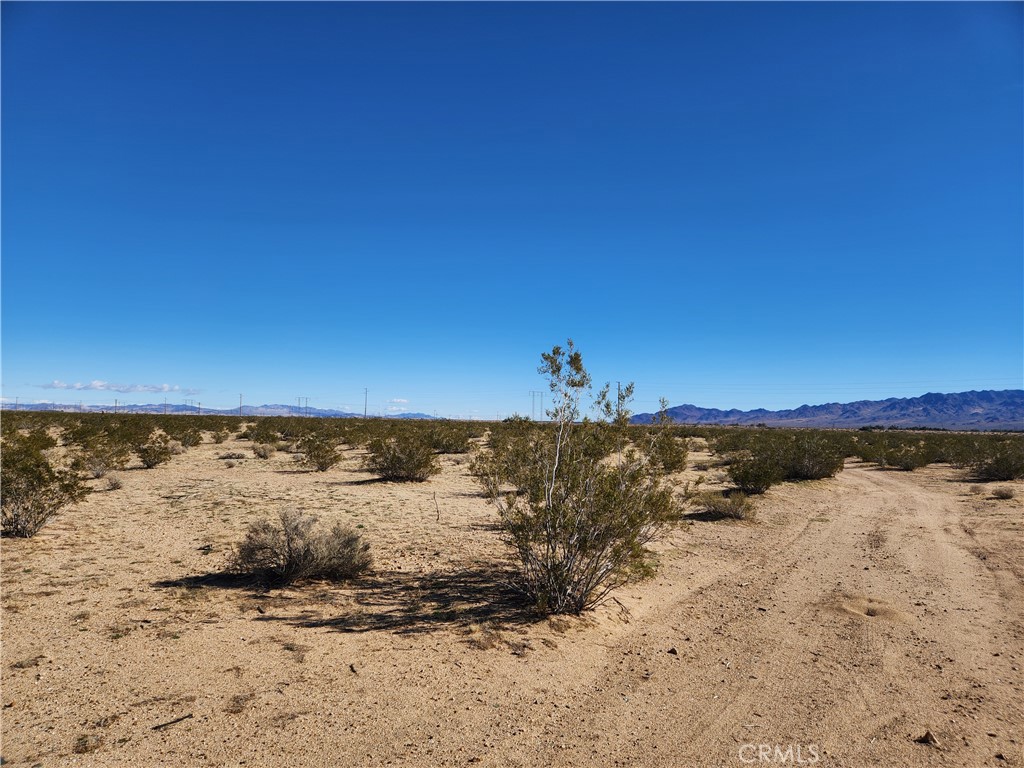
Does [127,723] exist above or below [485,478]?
below

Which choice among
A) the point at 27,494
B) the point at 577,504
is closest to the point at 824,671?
the point at 577,504

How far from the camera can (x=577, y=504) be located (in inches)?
275

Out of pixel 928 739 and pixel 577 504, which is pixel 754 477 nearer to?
pixel 577 504

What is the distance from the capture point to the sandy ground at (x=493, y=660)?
423cm

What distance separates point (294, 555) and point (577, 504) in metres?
4.38

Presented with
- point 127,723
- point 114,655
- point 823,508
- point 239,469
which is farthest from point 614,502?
point 239,469

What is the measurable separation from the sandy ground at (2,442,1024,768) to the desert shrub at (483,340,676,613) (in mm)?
549

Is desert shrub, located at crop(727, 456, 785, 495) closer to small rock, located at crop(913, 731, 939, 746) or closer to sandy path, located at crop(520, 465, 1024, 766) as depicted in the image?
sandy path, located at crop(520, 465, 1024, 766)

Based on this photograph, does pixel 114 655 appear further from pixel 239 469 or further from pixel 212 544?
pixel 239 469

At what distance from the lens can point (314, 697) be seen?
15.8 ft

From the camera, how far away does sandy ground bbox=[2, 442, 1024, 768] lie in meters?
4.23

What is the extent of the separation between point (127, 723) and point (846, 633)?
7.71m

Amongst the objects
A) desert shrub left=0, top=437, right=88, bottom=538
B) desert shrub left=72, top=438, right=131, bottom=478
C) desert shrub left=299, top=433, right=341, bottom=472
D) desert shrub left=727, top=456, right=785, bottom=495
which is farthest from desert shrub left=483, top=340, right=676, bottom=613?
desert shrub left=72, top=438, right=131, bottom=478

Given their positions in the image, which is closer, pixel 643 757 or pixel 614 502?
pixel 643 757
